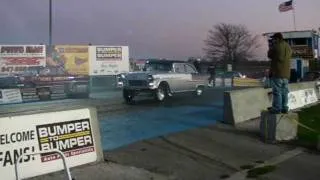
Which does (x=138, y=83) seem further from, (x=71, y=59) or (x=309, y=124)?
(x=71, y=59)

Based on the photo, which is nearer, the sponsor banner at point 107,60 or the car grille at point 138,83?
the car grille at point 138,83

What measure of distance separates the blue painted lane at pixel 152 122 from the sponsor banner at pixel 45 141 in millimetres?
2150

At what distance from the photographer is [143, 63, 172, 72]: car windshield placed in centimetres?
2409

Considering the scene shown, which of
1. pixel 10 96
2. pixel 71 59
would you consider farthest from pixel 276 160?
pixel 71 59

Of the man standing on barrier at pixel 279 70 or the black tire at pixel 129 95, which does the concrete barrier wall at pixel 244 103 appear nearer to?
the man standing on barrier at pixel 279 70

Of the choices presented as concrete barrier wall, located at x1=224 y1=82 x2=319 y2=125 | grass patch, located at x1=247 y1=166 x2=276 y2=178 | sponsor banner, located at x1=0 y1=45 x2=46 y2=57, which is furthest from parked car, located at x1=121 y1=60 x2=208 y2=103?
sponsor banner, located at x1=0 y1=45 x2=46 y2=57

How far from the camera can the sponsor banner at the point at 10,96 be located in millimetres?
25516

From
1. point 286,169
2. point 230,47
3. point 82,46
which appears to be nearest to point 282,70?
point 286,169

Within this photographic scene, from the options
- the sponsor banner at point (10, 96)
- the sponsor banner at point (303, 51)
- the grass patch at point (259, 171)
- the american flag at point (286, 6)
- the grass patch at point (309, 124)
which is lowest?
the grass patch at point (259, 171)

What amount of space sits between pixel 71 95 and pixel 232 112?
14.4 metres

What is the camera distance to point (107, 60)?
4353cm

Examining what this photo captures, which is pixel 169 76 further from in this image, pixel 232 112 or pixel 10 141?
pixel 10 141

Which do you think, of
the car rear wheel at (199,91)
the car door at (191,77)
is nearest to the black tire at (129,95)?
the car door at (191,77)

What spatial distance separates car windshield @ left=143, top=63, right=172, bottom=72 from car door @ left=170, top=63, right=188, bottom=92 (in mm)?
290
